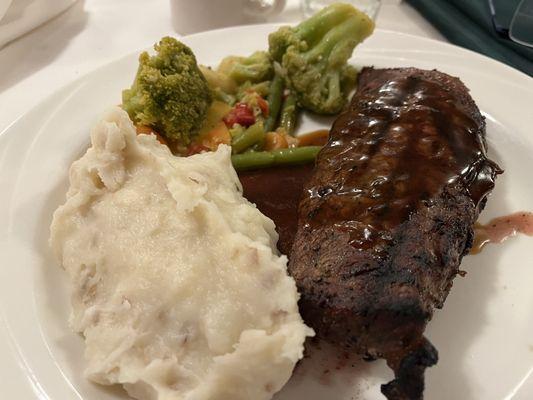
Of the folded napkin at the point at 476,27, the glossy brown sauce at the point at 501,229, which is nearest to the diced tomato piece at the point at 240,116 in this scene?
the glossy brown sauce at the point at 501,229

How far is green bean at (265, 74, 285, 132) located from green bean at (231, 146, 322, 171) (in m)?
0.38

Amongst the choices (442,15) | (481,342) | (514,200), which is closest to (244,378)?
(481,342)

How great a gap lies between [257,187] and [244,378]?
1938 mm

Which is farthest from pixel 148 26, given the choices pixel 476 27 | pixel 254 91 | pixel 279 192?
pixel 476 27

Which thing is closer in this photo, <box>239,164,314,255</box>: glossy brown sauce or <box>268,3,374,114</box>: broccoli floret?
<box>239,164,314,255</box>: glossy brown sauce

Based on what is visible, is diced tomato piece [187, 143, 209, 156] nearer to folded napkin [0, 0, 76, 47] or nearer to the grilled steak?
the grilled steak

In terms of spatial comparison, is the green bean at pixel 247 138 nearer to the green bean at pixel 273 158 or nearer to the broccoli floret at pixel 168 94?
the green bean at pixel 273 158

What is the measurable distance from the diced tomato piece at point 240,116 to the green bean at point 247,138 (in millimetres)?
119

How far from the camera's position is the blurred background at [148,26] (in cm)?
511

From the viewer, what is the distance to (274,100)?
15.3 ft

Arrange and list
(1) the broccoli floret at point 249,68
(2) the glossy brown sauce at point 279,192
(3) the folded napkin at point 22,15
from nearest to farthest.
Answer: (2) the glossy brown sauce at point 279,192, (1) the broccoli floret at point 249,68, (3) the folded napkin at point 22,15

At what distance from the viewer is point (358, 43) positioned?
471cm

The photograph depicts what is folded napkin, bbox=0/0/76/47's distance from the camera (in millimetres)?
5332

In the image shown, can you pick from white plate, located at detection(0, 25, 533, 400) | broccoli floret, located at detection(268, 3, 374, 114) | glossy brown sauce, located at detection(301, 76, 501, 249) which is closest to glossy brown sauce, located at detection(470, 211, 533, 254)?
white plate, located at detection(0, 25, 533, 400)
